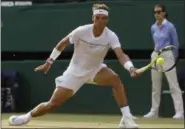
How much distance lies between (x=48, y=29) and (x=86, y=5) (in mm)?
1049

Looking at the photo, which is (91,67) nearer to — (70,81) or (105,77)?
(105,77)

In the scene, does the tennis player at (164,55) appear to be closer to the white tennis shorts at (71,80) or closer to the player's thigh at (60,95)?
the white tennis shorts at (71,80)

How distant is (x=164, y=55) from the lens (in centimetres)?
1098

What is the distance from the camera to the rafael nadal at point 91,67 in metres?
8.16

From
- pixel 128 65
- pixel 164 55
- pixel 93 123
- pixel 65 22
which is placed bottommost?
pixel 93 123

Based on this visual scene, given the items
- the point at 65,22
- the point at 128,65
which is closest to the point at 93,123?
the point at 128,65

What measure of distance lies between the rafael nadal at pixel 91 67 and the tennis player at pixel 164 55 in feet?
9.09

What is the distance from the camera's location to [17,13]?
13.8 metres

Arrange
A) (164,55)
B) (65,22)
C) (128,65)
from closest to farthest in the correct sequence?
(128,65)
(164,55)
(65,22)

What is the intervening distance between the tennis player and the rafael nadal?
2.77m

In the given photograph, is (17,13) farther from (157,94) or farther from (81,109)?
(157,94)

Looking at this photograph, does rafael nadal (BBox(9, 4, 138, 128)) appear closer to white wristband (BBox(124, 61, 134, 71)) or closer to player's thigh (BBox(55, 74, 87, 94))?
player's thigh (BBox(55, 74, 87, 94))

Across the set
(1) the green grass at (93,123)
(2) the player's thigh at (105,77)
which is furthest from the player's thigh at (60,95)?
(1) the green grass at (93,123)

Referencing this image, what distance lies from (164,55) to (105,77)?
9.73ft
